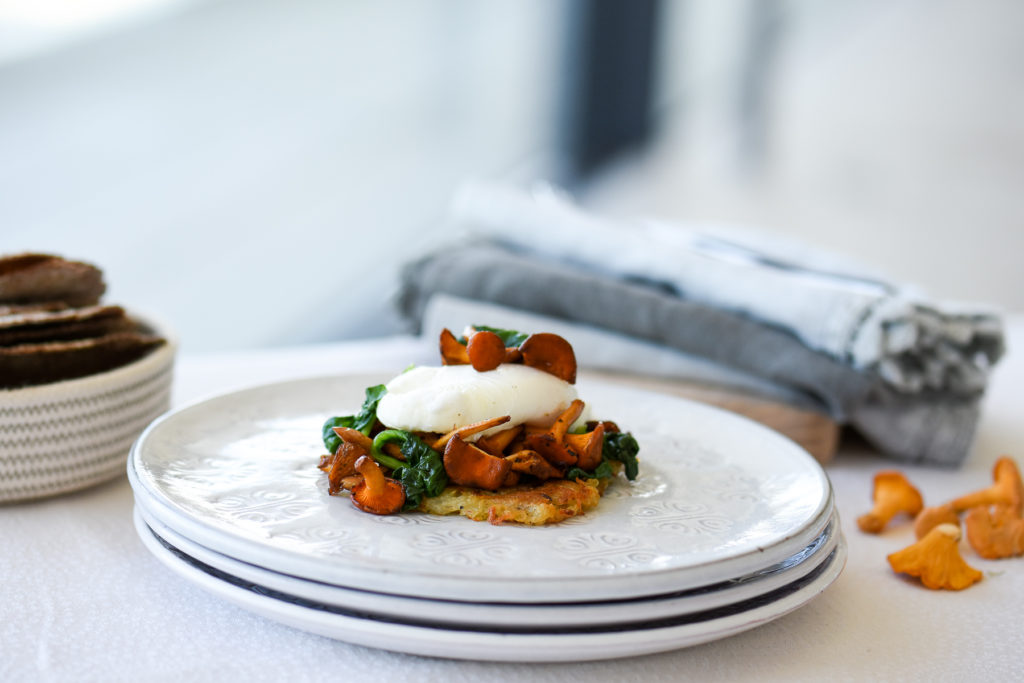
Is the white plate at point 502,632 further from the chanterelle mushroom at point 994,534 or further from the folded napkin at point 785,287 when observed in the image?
the folded napkin at point 785,287

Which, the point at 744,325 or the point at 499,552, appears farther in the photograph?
the point at 744,325

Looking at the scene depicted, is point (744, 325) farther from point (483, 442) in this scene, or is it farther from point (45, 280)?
point (45, 280)

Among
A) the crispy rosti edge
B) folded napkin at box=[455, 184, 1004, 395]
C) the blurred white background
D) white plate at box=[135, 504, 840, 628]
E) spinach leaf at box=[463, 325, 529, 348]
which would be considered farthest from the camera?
the blurred white background

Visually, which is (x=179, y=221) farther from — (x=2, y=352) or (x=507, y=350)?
(x=507, y=350)

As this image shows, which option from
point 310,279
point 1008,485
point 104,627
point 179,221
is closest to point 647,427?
point 1008,485

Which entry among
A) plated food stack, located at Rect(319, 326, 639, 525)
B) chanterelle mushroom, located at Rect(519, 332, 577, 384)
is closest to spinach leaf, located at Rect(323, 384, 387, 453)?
plated food stack, located at Rect(319, 326, 639, 525)

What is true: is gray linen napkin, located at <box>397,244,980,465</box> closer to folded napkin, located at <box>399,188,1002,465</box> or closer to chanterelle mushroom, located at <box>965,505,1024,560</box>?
folded napkin, located at <box>399,188,1002,465</box>

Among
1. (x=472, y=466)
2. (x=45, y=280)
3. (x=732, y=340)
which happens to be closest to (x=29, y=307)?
(x=45, y=280)

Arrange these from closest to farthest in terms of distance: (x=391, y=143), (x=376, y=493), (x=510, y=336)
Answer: (x=376, y=493) < (x=510, y=336) < (x=391, y=143)
